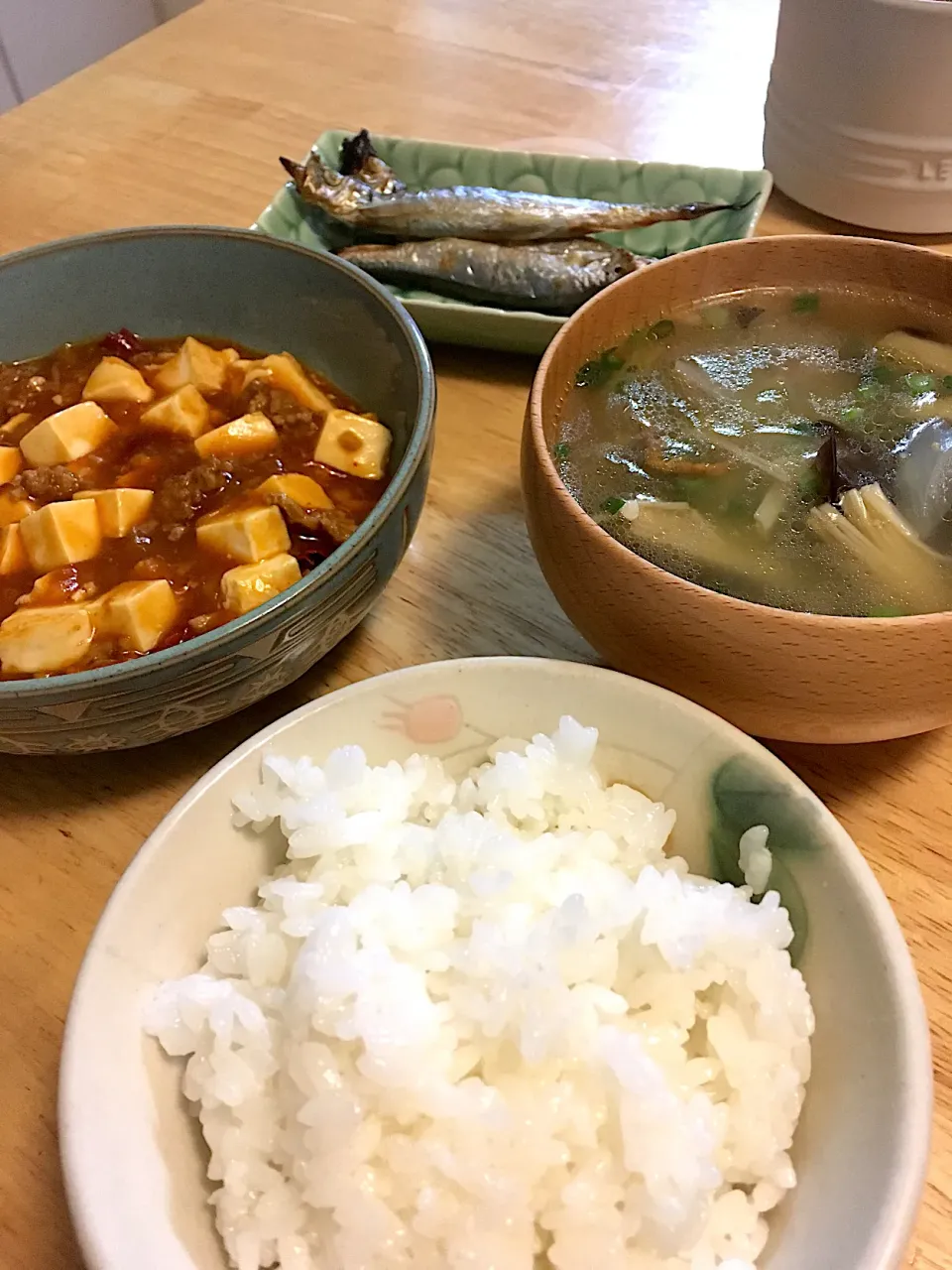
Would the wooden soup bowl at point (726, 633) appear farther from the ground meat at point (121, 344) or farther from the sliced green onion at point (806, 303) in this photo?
the ground meat at point (121, 344)

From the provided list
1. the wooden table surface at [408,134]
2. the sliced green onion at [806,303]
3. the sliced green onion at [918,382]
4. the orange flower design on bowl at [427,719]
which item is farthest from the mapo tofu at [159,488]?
the sliced green onion at [918,382]

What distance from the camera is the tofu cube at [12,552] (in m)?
Result: 1.19

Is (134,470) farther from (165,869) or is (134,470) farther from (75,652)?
(165,869)

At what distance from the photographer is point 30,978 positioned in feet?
3.04

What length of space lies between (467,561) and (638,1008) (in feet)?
2.00

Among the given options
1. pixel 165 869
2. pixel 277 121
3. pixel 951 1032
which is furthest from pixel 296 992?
pixel 277 121

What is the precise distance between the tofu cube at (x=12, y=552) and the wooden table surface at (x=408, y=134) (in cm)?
24

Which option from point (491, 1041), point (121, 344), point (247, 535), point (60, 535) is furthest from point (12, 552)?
point (491, 1041)

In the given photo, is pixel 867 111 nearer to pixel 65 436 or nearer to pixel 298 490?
pixel 298 490

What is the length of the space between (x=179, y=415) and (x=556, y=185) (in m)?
0.84

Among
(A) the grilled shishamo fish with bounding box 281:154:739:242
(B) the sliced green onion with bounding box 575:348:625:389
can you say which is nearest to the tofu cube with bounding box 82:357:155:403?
(A) the grilled shishamo fish with bounding box 281:154:739:242

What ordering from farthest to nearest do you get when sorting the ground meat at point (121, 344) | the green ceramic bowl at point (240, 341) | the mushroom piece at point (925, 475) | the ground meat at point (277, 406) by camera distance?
1. the ground meat at point (121, 344)
2. the ground meat at point (277, 406)
3. the mushroom piece at point (925, 475)
4. the green ceramic bowl at point (240, 341)

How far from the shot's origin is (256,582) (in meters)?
1.10

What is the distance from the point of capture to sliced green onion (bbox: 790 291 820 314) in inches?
44.8
